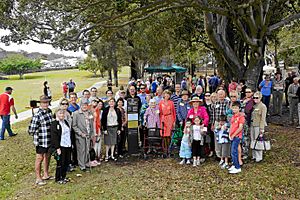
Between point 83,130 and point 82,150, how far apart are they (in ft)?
1.57

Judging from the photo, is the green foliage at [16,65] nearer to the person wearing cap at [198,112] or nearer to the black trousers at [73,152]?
the black trousers at [73,152]

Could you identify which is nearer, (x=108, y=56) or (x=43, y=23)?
(x=43, y=23)

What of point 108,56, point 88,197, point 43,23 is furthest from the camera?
point 108,56

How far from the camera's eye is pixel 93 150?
8.31m

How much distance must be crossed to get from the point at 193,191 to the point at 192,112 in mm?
2020

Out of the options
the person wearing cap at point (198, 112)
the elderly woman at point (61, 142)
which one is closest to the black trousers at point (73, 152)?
the elderly woman at point (61, 142)

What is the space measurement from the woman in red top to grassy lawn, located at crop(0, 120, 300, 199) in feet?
2.40

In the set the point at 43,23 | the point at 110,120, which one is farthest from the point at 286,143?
the point at 43,23

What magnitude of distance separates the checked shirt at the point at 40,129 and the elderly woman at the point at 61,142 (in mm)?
173

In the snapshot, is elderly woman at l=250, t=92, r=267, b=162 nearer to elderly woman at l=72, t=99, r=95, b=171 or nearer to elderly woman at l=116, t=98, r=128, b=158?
elderly woman at l=116, t=98, r=128, b=158

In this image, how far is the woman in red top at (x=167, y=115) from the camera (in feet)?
27.5

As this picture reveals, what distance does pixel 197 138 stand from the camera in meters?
7.78

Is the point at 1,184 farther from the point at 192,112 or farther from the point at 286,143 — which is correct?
the point at 286,143

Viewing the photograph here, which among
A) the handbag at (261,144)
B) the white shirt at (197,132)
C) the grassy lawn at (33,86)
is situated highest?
the white shirt at (197,132)
